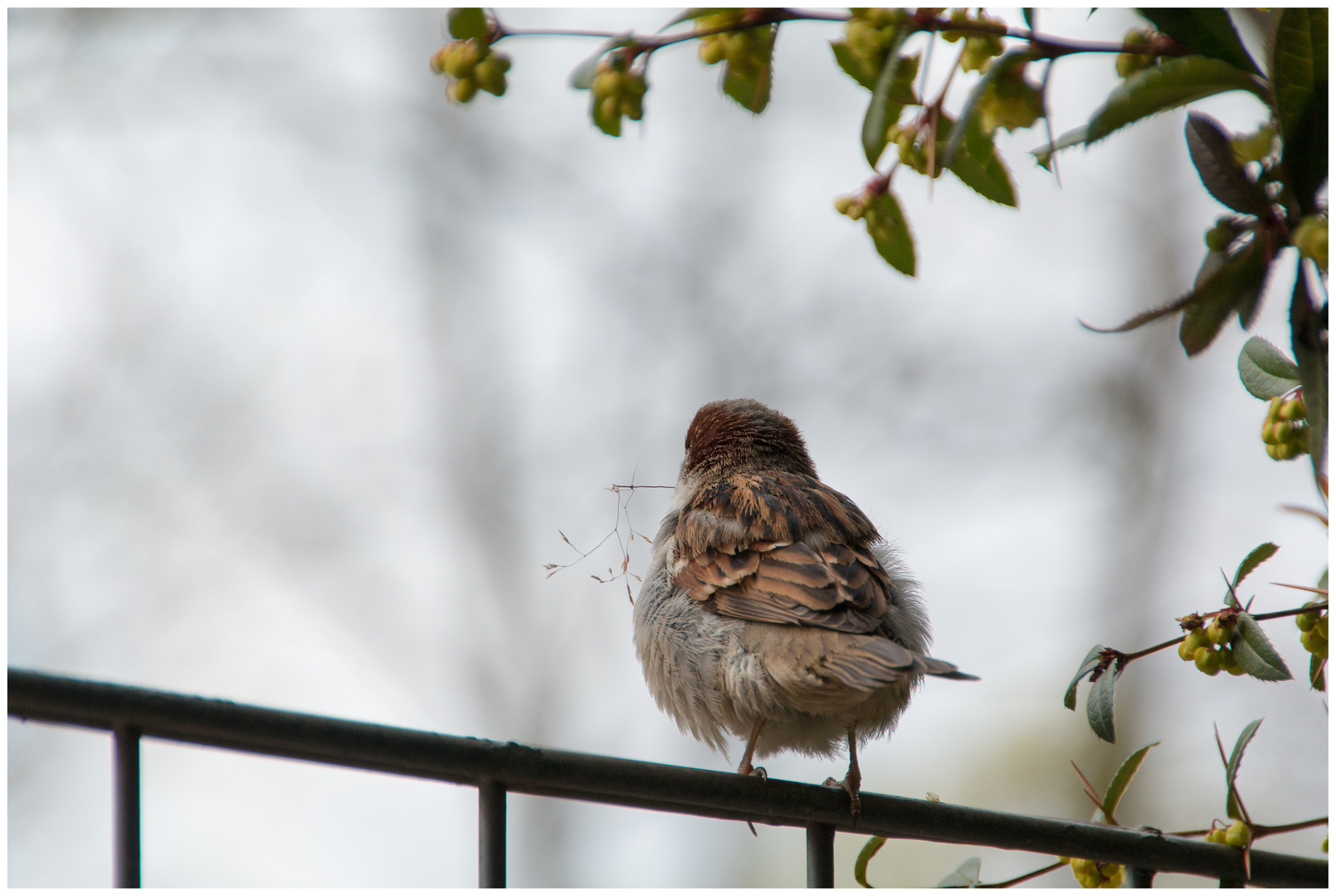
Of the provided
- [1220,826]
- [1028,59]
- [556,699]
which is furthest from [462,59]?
[556,699]

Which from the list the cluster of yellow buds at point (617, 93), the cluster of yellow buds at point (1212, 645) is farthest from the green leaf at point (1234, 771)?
the cluster of yellow buds at point (617, 93)

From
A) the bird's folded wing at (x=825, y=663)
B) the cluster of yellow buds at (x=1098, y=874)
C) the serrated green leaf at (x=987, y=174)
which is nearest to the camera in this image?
the serrated green leaf at (x=987, y=174)

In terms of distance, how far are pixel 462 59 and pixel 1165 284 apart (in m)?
10.2

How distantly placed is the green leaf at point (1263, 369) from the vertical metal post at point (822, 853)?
1031mm

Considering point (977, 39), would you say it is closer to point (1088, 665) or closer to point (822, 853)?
point (1088, 665)

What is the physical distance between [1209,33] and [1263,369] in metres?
0.77

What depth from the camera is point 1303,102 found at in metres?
1.14

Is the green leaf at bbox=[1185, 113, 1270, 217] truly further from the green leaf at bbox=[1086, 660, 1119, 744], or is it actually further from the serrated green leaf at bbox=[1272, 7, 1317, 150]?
the green leaf at bbox=[1086, 660, 1119, 744]

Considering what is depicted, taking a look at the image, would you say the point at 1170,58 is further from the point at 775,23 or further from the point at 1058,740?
the point at 1058,740

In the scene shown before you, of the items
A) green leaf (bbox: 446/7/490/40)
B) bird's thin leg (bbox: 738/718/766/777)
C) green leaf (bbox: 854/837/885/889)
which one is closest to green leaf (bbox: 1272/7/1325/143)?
green leaf (bbox: 446/7/490/40)

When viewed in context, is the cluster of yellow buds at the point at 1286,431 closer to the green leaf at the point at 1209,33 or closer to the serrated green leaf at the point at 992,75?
the green leaf at the point at 1209,33

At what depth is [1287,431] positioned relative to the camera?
1.66 m

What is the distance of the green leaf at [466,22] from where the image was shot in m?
1.46

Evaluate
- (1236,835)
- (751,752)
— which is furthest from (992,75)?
(751,752)
